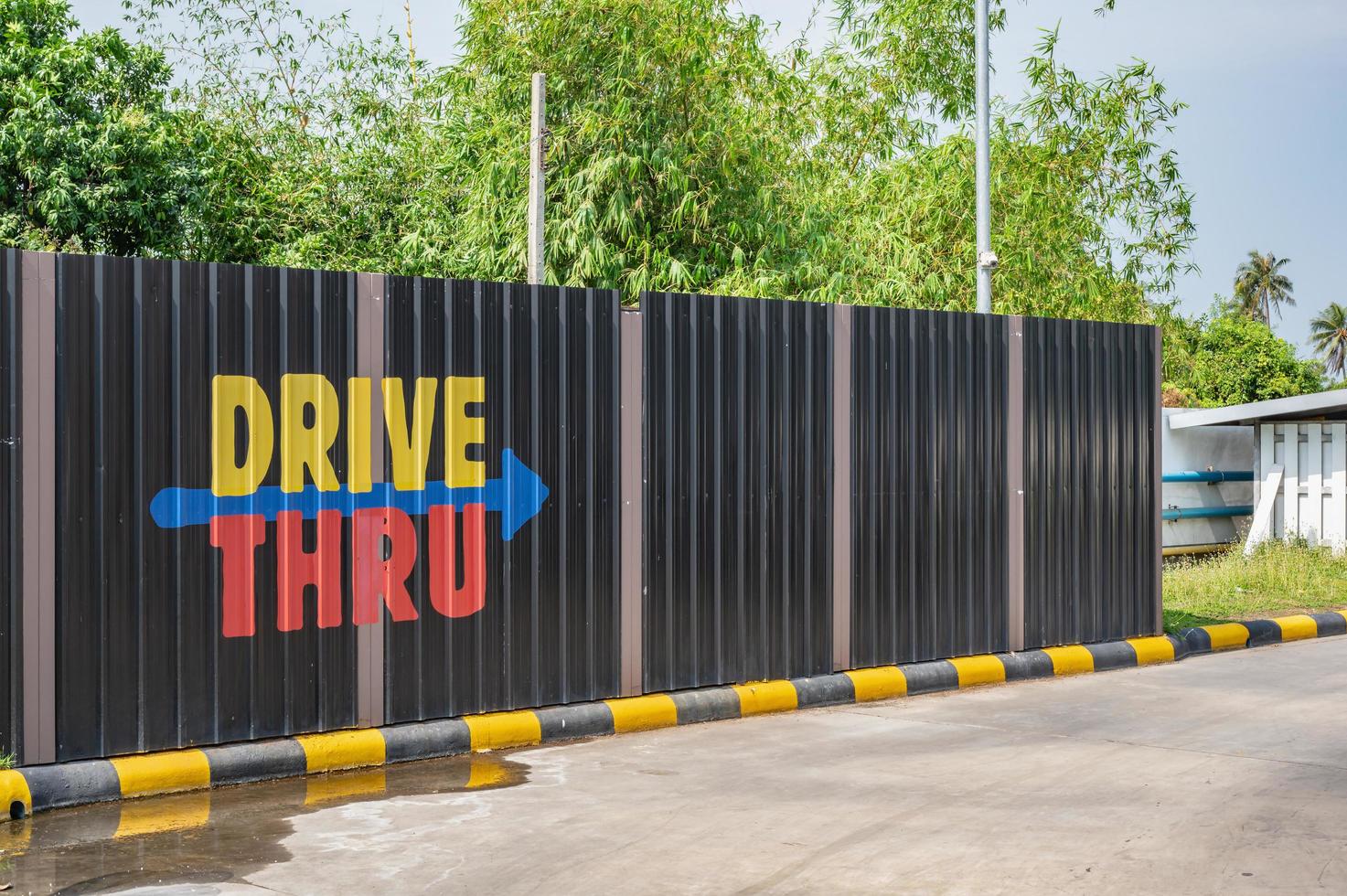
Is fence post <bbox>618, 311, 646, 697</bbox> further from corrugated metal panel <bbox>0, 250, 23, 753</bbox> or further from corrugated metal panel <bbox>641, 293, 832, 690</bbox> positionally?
corrugated metal panel <bbox>0, 250, 23, 753</bbox>

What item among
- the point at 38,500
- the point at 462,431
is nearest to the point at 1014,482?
the point at 462,431

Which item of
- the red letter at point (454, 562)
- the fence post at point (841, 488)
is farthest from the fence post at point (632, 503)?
the fence post at point (841, 488)

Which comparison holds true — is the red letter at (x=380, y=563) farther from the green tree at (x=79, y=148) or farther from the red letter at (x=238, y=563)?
the green tree at (x=79, y=148)

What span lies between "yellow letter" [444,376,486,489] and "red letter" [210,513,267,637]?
0.99 metres

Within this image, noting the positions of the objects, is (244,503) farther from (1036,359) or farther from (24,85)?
(24,85)

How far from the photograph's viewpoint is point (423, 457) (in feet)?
22.9

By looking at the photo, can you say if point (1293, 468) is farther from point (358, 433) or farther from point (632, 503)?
point (358, 433)

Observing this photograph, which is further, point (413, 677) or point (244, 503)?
point (413, 677)

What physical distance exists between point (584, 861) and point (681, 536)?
3028 mm

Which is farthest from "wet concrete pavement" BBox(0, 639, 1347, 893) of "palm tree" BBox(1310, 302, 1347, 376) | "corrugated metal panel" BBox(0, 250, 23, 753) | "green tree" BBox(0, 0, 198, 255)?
"palm tree" BBox(1310, 302, 1347, 376)

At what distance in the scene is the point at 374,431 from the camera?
679 centimetres

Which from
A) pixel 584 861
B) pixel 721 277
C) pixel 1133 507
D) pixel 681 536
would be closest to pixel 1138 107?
pixel 721 277

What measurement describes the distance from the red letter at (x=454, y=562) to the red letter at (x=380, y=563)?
121mm

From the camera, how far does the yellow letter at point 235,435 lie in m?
6.32
